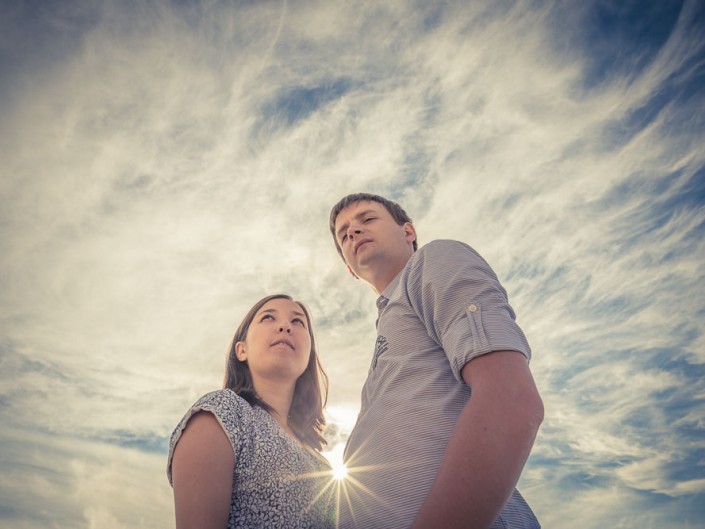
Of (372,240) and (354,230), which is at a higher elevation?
(354,230)

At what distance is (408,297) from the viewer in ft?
7.52

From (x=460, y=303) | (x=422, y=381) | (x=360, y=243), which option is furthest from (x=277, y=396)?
(x=460, y=303)

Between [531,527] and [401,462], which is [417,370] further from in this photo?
[531,527]

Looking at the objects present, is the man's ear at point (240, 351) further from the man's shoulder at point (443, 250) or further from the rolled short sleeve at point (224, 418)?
the man's shoulder at point (443, 250)

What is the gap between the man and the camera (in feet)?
4.70

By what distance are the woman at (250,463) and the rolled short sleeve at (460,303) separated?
1713 millimetres

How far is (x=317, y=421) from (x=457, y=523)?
3913 millimetres

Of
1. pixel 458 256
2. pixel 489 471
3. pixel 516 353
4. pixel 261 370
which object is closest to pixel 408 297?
pixel 458 256

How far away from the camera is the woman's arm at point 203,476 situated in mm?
2604

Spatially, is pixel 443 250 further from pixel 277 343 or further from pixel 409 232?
pixel 277 343

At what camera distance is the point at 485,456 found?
1425mm

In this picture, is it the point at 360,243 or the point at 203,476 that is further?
the point at 360,243

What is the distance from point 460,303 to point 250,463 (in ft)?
6.81

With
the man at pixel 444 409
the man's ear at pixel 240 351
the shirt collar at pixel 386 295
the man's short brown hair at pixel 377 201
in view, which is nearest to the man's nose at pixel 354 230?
the man's short brown hair at pixel 377 201
